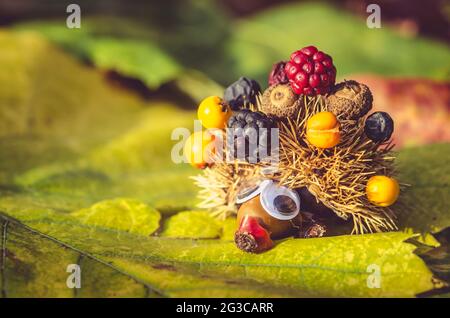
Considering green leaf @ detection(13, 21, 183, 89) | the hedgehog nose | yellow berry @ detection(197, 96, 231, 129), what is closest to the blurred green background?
green leaf @ detection(13, 21, 183, 89)

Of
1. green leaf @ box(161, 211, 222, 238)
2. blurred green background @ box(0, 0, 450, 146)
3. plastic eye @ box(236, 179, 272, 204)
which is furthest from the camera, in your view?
blurred green background @ box(0, 0, 450, 146)

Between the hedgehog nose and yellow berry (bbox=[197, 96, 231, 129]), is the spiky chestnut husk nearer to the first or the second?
yellow berry (bbox=[197, 96, 231, 129])

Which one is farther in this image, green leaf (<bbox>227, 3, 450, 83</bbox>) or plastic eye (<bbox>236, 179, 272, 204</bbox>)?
green leaf (<bbox>227, 3, 450, 83</bbox>)

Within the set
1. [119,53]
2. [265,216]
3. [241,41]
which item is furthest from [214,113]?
[241,41]

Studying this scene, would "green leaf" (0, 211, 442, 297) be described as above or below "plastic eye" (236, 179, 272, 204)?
below

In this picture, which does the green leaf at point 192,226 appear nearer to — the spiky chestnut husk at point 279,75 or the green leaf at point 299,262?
the green leaf at point 299,262

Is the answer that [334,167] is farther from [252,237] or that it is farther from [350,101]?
[252,237]
